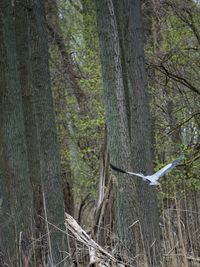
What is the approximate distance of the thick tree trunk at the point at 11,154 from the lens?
22.3 ft

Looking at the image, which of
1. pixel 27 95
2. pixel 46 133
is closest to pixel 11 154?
pixel 46 133

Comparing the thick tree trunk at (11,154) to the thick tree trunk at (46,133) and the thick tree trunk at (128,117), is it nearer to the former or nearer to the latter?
the thick tree trunk at (46,133)

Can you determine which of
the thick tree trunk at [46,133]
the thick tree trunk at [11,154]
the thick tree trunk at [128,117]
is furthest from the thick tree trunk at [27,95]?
the thick tree trunk at [128,117]

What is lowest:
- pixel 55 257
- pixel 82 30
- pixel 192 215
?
pixel 55 257

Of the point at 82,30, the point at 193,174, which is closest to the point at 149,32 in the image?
the point at 82,30

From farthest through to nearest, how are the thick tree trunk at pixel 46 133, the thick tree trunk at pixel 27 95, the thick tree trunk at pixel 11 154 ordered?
1. the thick tree trunk at pixel 27 95
2. the thick tree trunk at pixel 11 154
3. the thick tree trunk at pixel 46 133

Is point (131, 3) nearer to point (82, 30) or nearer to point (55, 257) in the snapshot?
point (55, 257)

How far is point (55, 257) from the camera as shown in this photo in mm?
6289

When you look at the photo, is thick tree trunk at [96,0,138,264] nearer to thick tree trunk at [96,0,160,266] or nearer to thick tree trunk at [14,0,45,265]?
thick tree trunk at [96,0,160,266]

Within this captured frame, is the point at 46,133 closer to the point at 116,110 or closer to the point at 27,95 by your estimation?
the point at 116,110

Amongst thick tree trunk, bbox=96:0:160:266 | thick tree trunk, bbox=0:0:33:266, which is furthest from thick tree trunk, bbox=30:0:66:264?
thick tree trunk, bbox=96:0:160:266

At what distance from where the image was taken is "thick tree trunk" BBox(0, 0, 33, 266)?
680 centimetres

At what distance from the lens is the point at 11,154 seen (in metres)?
6.96

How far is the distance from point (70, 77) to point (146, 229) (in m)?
5.42
